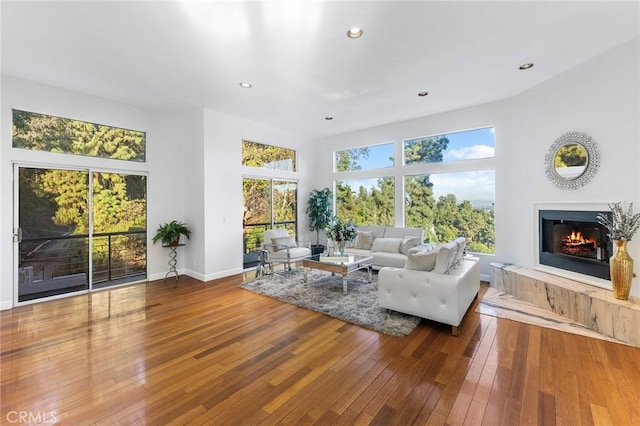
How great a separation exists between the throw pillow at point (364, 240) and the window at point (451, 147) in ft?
5.97

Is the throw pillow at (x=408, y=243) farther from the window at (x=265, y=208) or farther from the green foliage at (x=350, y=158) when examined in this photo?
the window at (x=265, y=208)

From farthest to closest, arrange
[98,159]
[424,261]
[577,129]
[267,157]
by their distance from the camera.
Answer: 1. [267,157]
2. [98,159]
3. [577,129]
4. [424,261]

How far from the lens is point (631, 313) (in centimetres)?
282

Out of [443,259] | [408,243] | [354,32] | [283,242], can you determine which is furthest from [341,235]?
[354,32]

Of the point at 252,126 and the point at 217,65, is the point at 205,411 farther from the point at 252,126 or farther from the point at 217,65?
the point at 252,126

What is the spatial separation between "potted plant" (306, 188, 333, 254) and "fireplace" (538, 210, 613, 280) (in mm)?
4313

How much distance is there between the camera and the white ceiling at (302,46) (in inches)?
101

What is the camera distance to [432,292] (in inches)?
121

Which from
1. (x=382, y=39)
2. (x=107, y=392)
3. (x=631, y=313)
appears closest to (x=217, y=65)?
(x=382, y=39)

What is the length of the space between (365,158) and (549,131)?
140 inches

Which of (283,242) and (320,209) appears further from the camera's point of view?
(320,209)

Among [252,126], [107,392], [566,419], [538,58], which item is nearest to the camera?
[566,419]

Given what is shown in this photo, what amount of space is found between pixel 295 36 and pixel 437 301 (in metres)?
3.24

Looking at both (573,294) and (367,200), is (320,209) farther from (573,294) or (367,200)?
(573,294)
